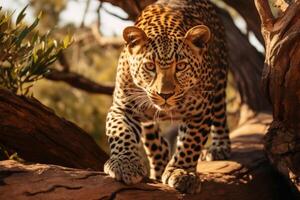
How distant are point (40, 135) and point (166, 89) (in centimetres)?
122

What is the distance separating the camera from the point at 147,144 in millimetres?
7734

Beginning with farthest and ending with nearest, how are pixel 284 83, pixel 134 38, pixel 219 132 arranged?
pixel 219 132 < pixel 134 38 < pixel 284 83

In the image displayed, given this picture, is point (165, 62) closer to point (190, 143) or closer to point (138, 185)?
point (190, 143)

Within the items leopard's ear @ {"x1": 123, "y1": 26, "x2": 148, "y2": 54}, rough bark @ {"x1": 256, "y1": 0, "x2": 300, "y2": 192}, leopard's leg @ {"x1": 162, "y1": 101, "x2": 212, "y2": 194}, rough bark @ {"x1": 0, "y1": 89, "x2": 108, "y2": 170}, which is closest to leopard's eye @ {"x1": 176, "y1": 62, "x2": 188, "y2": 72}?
leopard's ear @ {"x1": 123, "y1": 26, "x2": 148, "y2": 54}

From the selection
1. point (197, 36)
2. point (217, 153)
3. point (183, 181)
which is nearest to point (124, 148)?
point (183, 181)

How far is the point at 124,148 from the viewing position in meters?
6.42

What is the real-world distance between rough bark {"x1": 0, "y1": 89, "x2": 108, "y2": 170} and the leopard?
0.41 meters

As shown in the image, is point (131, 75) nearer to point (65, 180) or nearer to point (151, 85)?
point (151, 85)

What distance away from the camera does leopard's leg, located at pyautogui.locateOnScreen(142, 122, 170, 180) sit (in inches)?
303

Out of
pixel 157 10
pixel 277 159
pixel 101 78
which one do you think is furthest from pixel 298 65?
pixel 101 78

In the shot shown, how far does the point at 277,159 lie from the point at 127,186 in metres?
1.76

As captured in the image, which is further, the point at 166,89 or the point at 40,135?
the point at 40,135

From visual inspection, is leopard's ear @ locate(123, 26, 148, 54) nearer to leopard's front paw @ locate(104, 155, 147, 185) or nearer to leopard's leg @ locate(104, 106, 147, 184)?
leopard's leg @ locate(104, 106, 147, 184)

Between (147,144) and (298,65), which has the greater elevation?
(298,65)
